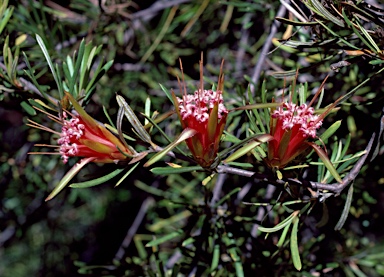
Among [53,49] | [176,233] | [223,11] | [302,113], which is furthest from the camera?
[223,11]

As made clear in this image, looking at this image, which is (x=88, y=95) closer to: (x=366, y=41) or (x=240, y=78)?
(x=366, y=41)

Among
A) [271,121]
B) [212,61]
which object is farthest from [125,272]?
[212,61]

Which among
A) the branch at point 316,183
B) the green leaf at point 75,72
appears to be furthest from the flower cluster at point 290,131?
the green leaf at point 75,72

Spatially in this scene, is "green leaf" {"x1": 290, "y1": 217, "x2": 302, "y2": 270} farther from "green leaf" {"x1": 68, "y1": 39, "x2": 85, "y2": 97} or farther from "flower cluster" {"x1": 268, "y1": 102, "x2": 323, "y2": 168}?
"green leaf" {"x1": 68, "y1": 39, "x2": 85, "y2": 97}

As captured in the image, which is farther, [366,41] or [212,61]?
[212,61]

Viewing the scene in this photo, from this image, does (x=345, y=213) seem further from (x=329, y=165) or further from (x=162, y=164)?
(x=162, y=164)

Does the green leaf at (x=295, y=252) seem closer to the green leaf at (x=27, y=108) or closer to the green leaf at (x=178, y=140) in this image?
the green leaf at (x=178, y=140)

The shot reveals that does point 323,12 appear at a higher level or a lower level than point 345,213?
higher

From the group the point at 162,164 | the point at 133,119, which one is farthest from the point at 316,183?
the point at 162,164
